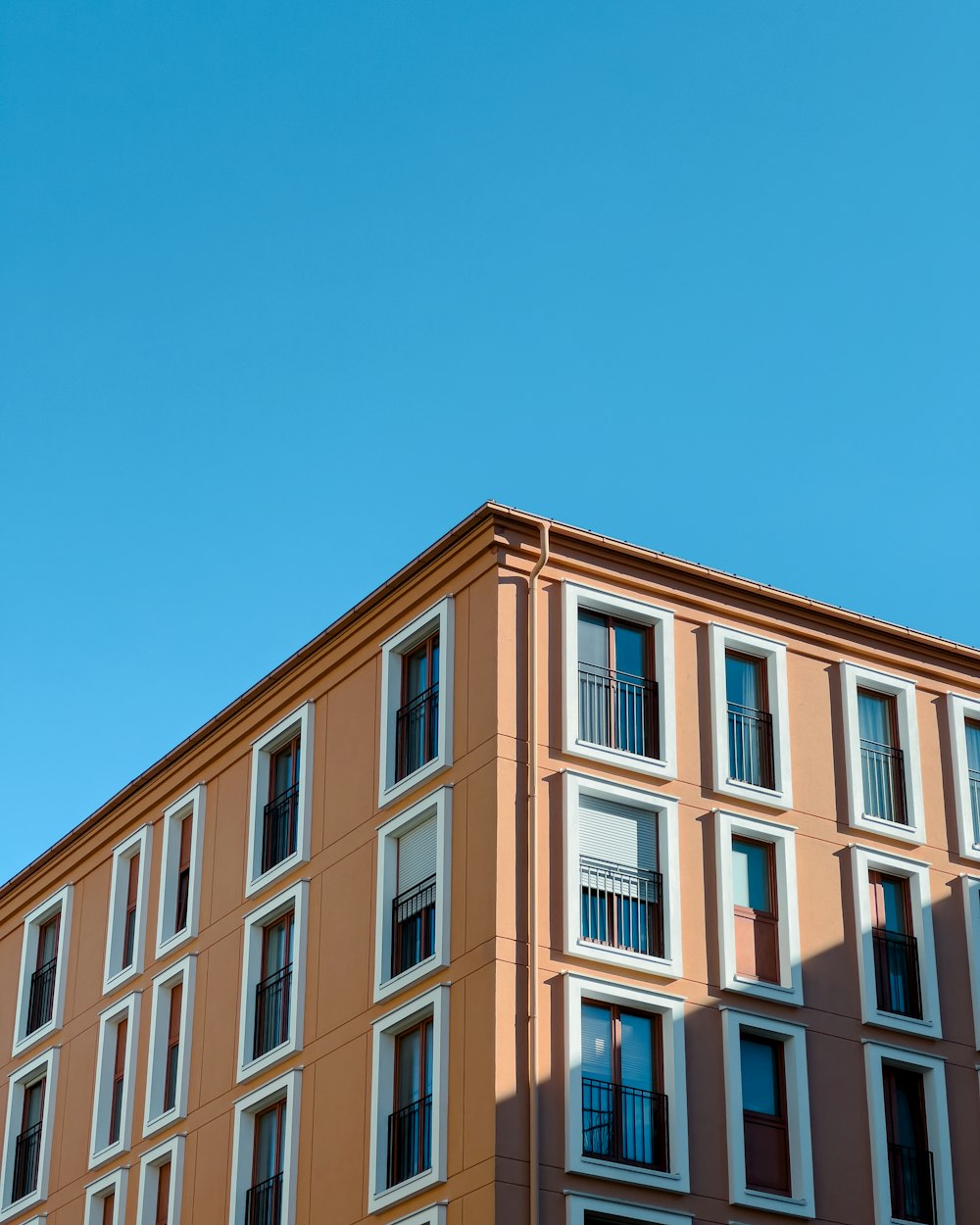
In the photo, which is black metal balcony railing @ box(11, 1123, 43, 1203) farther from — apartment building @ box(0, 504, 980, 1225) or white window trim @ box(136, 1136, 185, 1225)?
white window trim @ box(136, 1136, 185, 1225)

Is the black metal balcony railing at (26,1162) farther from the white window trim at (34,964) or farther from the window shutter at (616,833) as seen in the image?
the window shutter at (616,833)

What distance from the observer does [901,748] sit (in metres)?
39.3

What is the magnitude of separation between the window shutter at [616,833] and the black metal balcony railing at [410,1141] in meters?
4.66

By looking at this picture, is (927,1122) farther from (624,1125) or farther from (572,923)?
(572,923)

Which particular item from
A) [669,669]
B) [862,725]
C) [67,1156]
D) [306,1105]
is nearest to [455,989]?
[306,1105]

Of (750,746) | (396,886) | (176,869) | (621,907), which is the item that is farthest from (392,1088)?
(176,869)

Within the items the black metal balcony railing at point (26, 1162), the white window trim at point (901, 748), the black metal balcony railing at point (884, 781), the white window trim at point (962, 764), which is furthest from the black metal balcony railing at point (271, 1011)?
the white window trim at point (962, 764)

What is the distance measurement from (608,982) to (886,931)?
5.95m

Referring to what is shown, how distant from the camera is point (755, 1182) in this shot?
3384 centimetres

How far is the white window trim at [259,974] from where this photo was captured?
3756 centimetres

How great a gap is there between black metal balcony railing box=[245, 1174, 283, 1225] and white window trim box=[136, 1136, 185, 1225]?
2.43 m

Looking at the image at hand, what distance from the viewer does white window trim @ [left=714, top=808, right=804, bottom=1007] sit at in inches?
1390

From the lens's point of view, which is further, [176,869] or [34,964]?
[34,964]

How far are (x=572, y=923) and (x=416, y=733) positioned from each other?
16.6 feet
